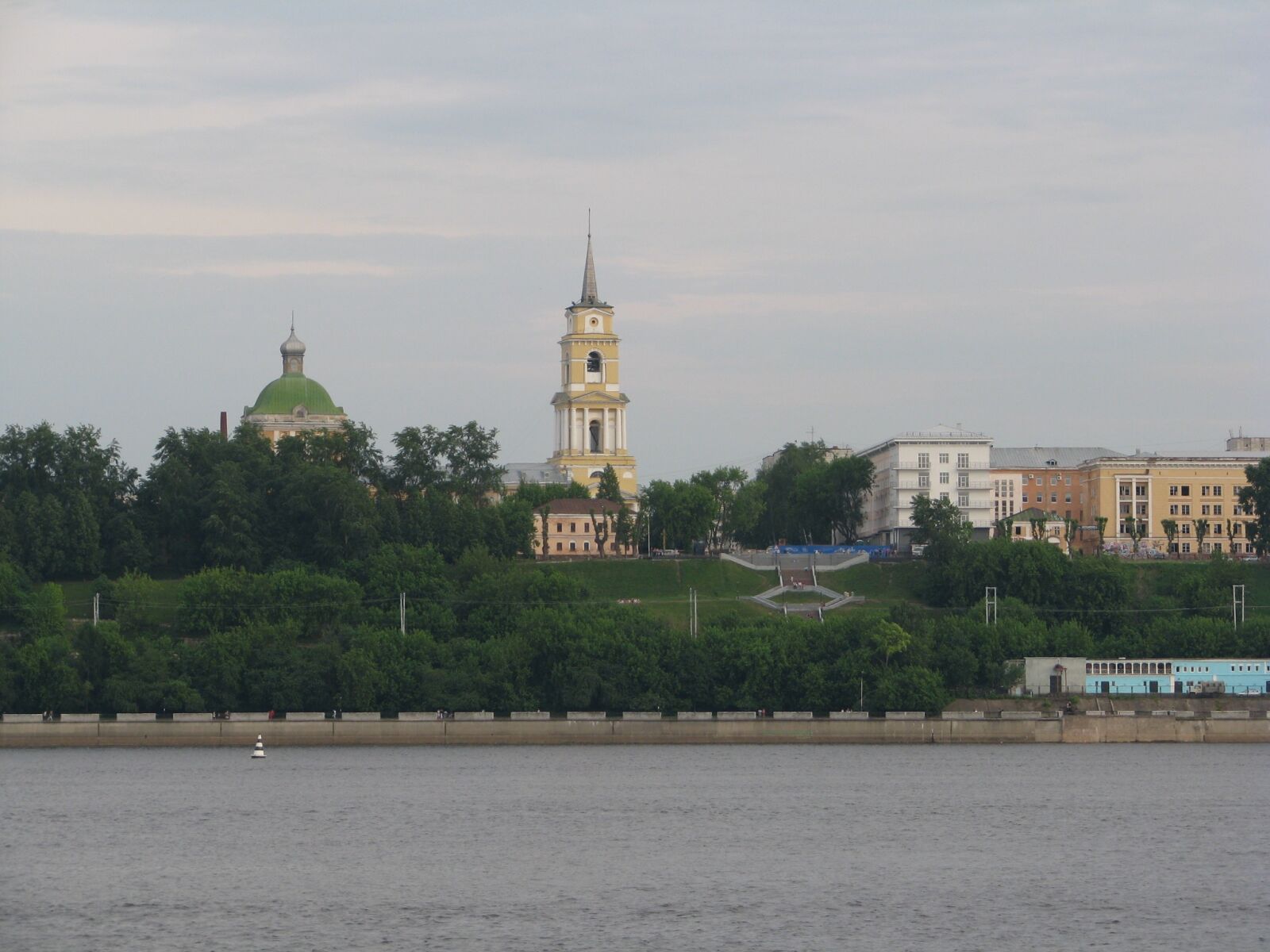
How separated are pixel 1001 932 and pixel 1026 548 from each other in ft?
251

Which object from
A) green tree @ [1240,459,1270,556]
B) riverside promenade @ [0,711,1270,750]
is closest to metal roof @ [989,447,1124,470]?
green tree @ [1240,459,1270,556]

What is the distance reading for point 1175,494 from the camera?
539ft

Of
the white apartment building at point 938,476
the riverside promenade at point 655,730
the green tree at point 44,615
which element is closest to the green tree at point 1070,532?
the white apartment building at point 938,476

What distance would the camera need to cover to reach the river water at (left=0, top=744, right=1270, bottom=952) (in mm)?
46562

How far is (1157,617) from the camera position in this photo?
116375 mm

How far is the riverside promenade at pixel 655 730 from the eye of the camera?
98.2 meters

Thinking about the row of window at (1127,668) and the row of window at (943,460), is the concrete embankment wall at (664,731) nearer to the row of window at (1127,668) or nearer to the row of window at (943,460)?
the row of window at (1127,668)

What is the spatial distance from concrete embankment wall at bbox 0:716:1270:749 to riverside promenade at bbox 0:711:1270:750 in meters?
Result: 0.04

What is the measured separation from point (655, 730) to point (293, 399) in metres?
88.9

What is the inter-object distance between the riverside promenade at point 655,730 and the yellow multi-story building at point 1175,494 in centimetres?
6102

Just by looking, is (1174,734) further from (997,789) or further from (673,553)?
(673,553)

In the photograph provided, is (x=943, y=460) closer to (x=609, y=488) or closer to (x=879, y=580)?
(x=609, y=488)

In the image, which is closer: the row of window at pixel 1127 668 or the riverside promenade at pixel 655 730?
the riverside promenade at pixel 655 730

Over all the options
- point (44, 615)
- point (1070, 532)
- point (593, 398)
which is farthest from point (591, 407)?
point (44, 615)
